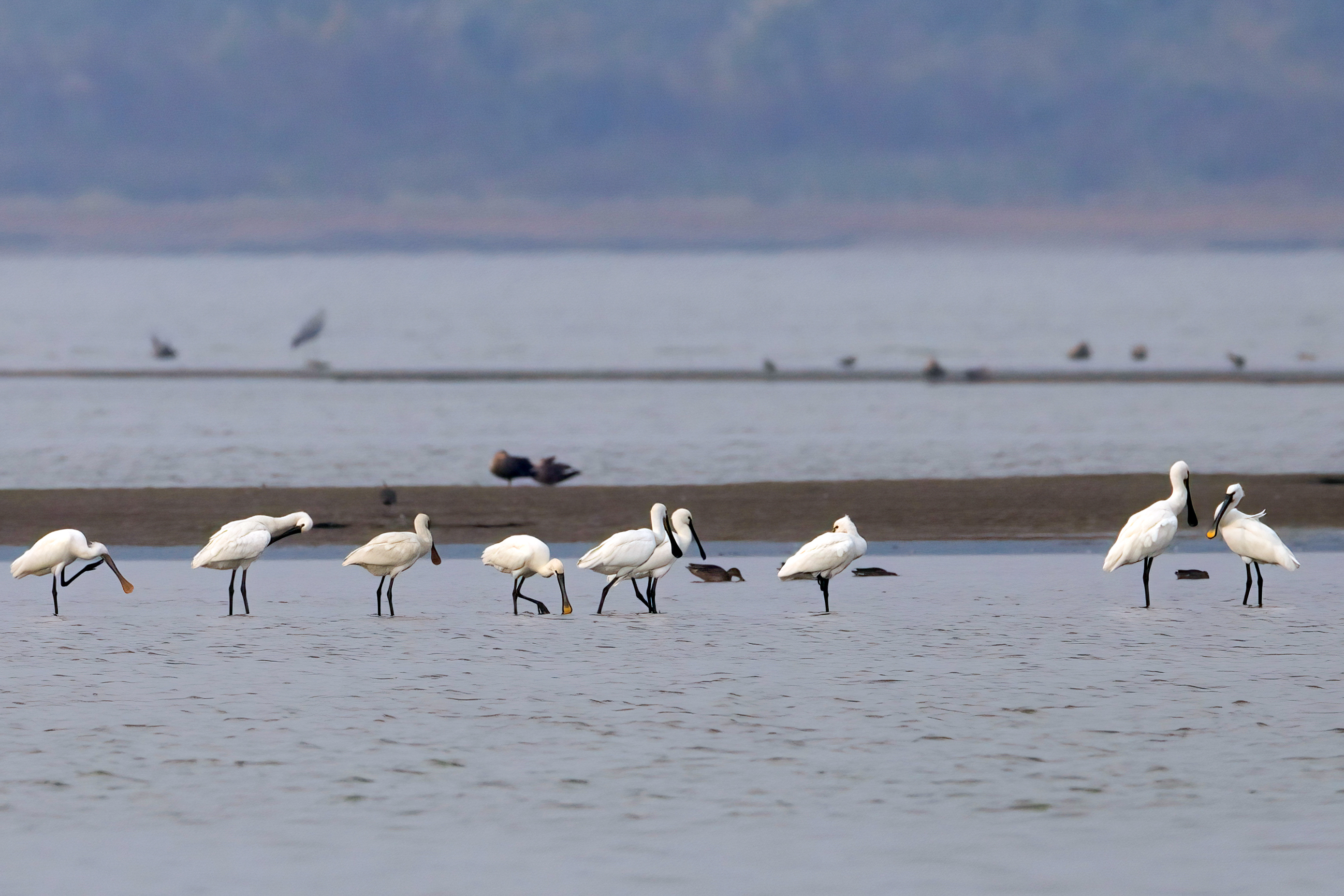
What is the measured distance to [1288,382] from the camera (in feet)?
209

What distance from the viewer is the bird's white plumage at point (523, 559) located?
14.7m

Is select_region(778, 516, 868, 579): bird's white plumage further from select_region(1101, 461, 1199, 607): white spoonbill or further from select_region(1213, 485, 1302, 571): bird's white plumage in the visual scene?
select_region(1213, 485, 1302, 571): bird's white plumage

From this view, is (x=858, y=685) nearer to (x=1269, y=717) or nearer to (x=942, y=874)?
(x=1269, y=717)

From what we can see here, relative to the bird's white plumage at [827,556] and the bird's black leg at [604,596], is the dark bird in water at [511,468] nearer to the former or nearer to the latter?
the bird's black leg at [604,596]

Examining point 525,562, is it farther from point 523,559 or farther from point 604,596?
point 604,596

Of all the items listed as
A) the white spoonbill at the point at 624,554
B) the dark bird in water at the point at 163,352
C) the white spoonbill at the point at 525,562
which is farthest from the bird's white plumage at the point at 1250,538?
the dark bird in water at the point at 163,352

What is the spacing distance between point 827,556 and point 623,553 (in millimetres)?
1625

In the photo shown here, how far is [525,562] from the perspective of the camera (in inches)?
582

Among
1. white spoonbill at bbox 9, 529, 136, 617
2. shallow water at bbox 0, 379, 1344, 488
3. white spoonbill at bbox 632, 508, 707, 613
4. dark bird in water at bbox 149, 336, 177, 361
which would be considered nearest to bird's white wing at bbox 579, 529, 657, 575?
white spoonbill at bbox 632, 508, 707, 613

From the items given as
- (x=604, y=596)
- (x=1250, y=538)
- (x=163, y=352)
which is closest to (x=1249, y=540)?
(x=1250, y=538)

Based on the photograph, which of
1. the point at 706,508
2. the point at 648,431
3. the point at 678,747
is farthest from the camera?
the point at 648,431

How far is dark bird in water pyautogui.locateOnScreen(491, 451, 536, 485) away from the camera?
26.8m

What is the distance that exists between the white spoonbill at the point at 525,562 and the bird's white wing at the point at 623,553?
0.89 feet

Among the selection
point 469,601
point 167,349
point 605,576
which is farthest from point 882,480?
point 167,349
